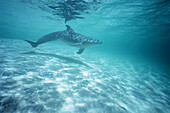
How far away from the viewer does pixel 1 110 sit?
99.1 inches

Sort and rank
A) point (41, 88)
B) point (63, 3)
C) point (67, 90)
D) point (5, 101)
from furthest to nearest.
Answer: point (63, 3) < point (67, 90) < point (41, 88) < point (5, 101)

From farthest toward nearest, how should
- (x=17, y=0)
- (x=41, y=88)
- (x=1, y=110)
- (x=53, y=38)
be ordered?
(x=17, y=0)
(x=53, y=38)
(x=41, y=88)
(x=1, y=110)

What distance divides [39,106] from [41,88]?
3.86ft

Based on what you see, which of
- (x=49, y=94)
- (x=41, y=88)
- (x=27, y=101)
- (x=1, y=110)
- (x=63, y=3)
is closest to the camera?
(x=1, y=110)

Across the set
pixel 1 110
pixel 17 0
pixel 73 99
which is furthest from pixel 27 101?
pixel 17 0

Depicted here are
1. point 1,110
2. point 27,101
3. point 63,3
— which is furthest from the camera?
point 63,3

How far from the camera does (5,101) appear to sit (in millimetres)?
2844

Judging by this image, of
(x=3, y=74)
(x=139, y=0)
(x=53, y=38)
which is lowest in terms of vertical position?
(x=3, y=74)

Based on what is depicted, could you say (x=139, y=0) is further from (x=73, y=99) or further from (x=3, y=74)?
(x=3, y=74)

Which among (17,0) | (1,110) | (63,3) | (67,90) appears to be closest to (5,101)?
(1,110)

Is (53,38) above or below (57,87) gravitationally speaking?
above

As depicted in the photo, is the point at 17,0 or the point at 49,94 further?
the point at 17,0

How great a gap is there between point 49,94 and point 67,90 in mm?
929

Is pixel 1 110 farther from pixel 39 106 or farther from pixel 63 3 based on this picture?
pixel 63 3
